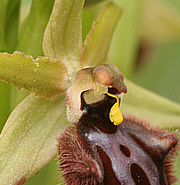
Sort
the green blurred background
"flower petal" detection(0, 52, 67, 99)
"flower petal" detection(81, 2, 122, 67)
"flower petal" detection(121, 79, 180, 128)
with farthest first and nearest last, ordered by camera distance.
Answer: the green blurred background
"flower petal" detection(121, 79, 180, 128)
"flower petal" detection(81, 2, 122, 67)
"flower petal" detection(0, 52, 67, 99)

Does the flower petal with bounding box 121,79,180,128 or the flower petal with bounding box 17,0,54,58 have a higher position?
the flower petal with bounding box 17,0,54,58

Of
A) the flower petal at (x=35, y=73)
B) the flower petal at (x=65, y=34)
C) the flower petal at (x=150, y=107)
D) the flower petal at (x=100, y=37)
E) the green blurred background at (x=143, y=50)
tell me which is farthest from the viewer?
the green blurred background at (x=143, y=50)

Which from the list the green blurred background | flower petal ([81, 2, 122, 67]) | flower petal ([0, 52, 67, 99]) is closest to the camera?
flower petal ([0, 52, 67, 99])

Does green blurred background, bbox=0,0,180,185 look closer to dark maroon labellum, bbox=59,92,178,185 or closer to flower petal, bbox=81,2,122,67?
flower petal, bbox=81,2,122,67

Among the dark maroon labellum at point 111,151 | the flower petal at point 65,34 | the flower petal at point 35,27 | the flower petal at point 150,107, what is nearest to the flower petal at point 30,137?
the dark maroon labellum at point 111,151

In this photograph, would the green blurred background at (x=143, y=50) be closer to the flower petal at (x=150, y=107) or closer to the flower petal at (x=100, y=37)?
the flower petal at (x=100, y=37)

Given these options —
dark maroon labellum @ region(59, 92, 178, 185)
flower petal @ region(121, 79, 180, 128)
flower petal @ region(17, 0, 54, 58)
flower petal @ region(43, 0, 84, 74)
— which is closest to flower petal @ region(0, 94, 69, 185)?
dark maroon labellum @ region(59, 92, 178, 185)

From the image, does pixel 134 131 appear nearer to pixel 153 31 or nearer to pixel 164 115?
pixel 164 115
